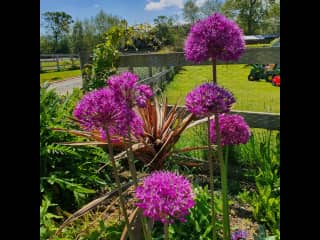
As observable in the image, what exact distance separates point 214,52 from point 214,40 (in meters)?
0.04

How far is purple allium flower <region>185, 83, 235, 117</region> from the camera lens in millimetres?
801

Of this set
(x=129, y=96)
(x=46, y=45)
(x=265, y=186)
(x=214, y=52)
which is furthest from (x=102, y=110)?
(x=46, y=45)

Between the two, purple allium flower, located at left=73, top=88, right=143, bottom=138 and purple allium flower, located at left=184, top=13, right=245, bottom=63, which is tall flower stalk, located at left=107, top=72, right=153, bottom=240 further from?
purple allium flower, located at left=184, top=13, right=245, bottom=63

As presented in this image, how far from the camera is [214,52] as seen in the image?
0.91 metres

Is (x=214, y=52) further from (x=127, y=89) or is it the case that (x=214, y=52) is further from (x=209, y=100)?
(x=127, y=89)

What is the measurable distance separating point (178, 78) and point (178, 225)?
796 cm

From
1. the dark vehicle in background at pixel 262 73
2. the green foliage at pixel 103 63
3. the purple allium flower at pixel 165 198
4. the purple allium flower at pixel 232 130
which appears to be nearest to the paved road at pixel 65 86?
the dark vehicle in background at pixel 262 73

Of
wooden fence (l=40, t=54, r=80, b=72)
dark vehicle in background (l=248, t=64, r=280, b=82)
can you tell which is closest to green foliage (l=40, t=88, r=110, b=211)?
dark vehicle in background (l=248, t=64, r=280, b=82)

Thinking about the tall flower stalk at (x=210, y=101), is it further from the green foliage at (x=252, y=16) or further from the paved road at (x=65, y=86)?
the green foliage at (x=252, y=16)
